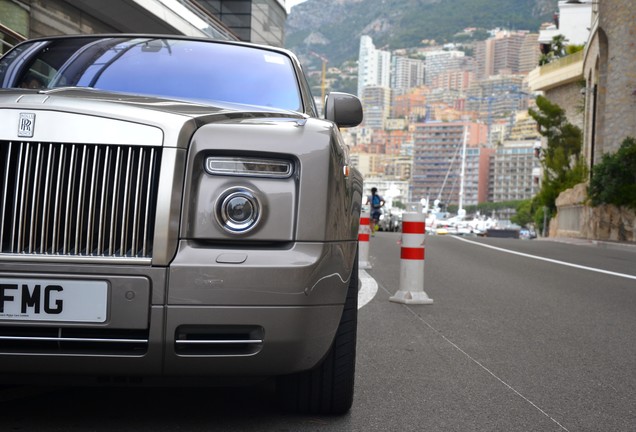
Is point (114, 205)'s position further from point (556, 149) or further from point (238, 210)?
point (556, 149)

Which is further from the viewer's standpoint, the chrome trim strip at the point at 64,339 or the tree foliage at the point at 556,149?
the tree foliage at the point at 556,149

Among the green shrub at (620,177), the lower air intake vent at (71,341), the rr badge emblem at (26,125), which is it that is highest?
the green shrub at (620,177)

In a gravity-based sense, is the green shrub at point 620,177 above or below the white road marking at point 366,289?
above

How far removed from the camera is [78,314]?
307cm

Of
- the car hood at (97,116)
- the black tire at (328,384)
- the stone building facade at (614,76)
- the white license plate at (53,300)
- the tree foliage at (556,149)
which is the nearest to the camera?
the white license plate at (53,300)

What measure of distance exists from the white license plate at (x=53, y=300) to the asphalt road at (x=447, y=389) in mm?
629

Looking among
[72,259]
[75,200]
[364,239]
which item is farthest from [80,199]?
[364,239]

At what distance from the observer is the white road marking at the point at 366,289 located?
8.71 meters

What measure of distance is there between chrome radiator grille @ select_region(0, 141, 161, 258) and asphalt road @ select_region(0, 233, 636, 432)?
0.80 meters

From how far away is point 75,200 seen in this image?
3154mm

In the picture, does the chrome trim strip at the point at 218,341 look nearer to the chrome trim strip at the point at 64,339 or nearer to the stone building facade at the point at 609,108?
the chrome trim strip at the point at 64,339

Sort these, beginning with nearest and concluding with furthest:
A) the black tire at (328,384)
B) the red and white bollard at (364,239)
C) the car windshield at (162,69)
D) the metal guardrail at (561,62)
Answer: the black tire at (328,384), the car windshield at (162,69), the red and white bollard at (364,239), the metal guardrail at (561,62)

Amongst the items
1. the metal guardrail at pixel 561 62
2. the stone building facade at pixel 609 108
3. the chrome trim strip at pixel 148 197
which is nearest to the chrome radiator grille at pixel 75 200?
the chrome trim strip at pixel 148 197

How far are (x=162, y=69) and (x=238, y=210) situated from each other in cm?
170
